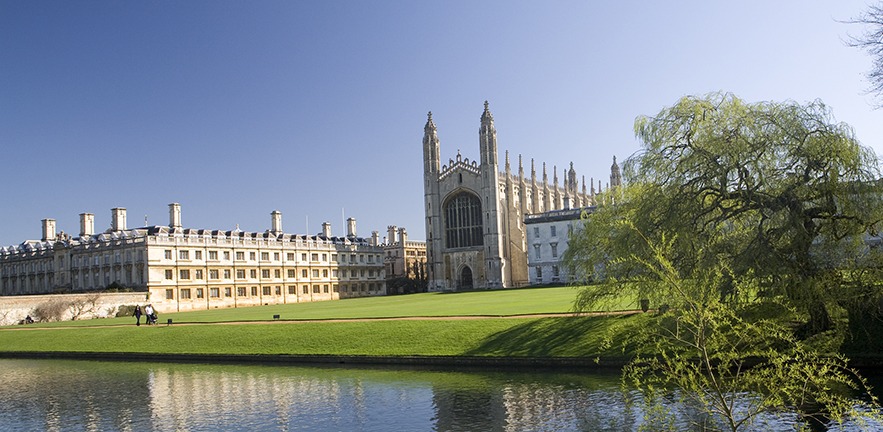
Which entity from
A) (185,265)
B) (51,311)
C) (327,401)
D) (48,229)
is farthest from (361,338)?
(48,229)

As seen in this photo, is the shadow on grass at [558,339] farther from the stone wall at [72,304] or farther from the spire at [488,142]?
the spire at [488,142]

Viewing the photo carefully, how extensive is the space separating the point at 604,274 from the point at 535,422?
410 inches

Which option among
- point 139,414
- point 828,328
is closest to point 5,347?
point 139,414

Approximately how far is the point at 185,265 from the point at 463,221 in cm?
3634

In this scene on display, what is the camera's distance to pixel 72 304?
53.5 meters

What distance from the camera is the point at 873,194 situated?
65.7 ft

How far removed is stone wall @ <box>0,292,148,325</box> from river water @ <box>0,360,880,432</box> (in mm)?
27171

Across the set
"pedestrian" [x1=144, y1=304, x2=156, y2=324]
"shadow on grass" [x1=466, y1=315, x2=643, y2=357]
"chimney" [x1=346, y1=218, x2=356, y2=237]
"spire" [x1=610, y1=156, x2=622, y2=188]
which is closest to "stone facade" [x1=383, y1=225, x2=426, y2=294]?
"chimney" [x1=346, y1=218, x2=356, y2=237]

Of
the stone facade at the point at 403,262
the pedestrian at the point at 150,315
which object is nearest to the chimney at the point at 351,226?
the stone facade at the point at 403,262

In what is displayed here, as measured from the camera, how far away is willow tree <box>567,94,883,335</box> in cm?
1988

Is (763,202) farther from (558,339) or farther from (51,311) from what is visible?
(51,311)

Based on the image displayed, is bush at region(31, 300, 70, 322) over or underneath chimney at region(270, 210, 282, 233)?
underneath

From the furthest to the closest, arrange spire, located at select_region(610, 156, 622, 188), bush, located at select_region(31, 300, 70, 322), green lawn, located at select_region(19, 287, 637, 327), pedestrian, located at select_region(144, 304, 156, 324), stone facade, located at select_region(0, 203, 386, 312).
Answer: spire, located at select_region(610, 156, 622, 188), stone facade, located at select_region(0, 203, 386, 312), bush, located at select_region(31, 300, 70, 322), pedestrian, located at select_region(144, 304, 156, 324), green lawn, located at select_region(19, 287, 637, 327)

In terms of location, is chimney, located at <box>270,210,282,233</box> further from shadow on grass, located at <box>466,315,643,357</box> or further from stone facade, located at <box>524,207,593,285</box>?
shadow on grass, located at <box>466,315,643,357</box>
